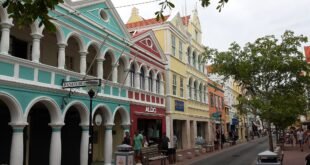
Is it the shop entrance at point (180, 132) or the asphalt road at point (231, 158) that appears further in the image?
the shop entrance at point (180, 132)

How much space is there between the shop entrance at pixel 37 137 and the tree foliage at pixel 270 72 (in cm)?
860

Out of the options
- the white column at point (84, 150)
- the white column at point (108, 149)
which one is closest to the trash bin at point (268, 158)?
the white column at point (84, 150)

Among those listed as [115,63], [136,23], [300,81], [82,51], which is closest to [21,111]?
[82,51]

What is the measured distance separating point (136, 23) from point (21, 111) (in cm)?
1827

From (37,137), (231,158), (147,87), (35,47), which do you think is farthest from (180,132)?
(35,47)

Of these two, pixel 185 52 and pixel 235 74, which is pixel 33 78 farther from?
pixel 185 52

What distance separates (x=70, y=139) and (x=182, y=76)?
13.5m

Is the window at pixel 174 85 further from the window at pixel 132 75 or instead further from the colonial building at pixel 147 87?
the window at pixel 132 75

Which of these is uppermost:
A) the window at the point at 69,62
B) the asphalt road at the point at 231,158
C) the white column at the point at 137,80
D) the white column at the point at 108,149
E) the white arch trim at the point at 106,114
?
the window at the point at 69,62

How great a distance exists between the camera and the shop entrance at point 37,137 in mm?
15797

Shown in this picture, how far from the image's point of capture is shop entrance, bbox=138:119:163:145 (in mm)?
23844

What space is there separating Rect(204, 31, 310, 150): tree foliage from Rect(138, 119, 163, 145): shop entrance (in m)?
7.43

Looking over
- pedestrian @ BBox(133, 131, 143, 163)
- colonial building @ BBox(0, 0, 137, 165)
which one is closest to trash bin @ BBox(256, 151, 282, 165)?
colonial building @ BBox(0, 0, 137, 165)

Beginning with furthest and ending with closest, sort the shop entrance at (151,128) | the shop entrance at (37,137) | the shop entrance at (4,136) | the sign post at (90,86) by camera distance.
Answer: the shop entrance at (151,128) < the shop entrance at (37,137) < the shop entrance at (4,136) < the sign post at (90,86)
